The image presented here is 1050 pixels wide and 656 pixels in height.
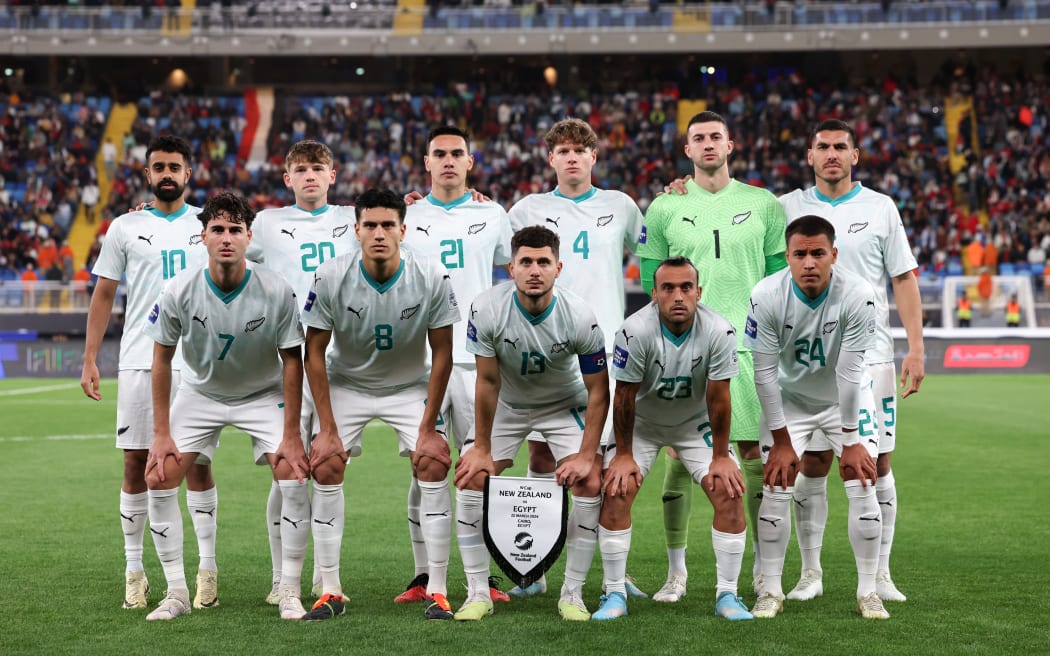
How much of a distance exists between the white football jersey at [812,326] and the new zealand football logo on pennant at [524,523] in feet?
4.12

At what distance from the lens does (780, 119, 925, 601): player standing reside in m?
6.12

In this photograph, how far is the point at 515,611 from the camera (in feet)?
19.2

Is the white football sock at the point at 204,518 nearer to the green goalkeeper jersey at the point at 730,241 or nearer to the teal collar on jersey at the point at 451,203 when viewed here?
the teal collar on jersey at the point at 451,203

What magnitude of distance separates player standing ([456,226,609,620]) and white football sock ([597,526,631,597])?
0.09 m

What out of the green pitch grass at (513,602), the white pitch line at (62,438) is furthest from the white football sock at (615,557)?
the white pitch line at (62,438)

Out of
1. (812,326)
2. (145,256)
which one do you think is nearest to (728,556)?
(812,326)

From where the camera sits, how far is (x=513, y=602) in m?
6.12

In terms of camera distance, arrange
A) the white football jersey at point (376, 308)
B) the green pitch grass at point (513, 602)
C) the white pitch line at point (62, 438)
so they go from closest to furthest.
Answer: the green pitch grass at point (513, 602), the white football jersey at point (376, 308), the white pitch line at point (62, 438)

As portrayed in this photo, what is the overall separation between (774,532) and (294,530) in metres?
2.37

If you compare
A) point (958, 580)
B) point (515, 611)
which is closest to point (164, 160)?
point (515, 611)

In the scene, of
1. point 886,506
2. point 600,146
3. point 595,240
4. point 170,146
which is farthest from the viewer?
point 600,146

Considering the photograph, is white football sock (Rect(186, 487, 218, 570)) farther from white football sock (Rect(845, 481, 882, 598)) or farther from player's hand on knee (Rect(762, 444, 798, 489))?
white football sock (Rect(845, 481, 882, 598))

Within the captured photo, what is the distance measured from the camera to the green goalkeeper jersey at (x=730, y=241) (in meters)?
6.38

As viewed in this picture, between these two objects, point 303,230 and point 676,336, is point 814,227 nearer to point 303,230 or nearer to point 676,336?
point 676,336
